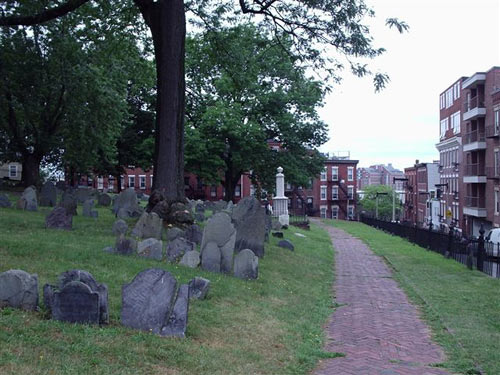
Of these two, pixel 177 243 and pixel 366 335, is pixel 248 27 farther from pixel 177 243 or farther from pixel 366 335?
pixel 366 335

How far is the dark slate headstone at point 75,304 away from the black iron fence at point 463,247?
46.1 feet

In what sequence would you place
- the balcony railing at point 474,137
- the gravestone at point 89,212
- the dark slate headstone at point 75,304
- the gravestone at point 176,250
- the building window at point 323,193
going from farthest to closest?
the building window at point 323,193 → the balcony railing at point 474,137 → the gravestone at point 89,212 → the gravestone at point 176,250 → the dark slate headstone at point 75,304

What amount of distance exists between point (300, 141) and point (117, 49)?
2195 cm

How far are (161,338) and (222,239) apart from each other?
16.9 ft

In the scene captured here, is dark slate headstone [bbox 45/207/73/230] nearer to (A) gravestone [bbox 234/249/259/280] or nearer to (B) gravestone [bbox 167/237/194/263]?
(B) gravestone [bbox 167/237/194/263]

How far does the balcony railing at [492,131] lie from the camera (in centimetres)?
4251

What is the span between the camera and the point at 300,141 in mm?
41469

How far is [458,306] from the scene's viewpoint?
11.4 meters

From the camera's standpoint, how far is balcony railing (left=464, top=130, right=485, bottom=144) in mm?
46031

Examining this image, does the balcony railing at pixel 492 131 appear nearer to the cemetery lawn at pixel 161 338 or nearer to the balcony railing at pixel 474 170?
the balcony railing at pixel 474 170

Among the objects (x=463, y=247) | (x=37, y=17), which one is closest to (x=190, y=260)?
(x=37, y=17)

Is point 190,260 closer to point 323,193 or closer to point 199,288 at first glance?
point 199,288

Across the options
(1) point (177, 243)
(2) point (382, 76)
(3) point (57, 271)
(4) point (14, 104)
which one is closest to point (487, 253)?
(2) point (382, 76)

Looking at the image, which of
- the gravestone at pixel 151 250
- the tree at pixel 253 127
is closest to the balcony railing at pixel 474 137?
the tree at pixel 253 127
